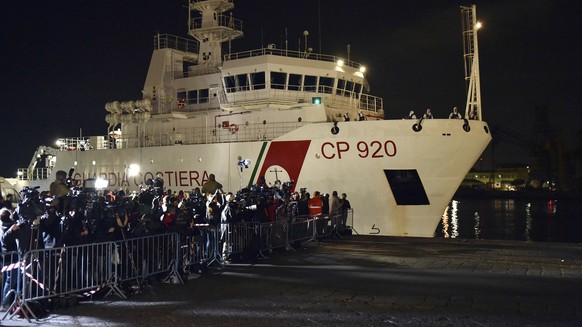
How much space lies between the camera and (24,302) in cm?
742

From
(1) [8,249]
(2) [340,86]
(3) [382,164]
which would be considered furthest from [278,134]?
(1) [8,249]

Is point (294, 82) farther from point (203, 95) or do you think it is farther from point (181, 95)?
point (181, 95)

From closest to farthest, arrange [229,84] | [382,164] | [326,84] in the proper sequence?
[382,164], [326,84], [229,84]

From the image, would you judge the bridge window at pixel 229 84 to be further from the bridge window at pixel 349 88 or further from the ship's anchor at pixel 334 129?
the ship's anchor at pixel 334 129

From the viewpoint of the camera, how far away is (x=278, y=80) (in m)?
22.6

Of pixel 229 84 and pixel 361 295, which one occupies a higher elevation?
pixel 229 84

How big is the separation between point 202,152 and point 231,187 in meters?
2.06

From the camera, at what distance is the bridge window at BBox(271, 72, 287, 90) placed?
2248cm

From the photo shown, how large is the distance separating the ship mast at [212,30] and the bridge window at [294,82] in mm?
5122

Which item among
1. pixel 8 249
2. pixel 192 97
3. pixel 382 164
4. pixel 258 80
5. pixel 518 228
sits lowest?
pixel 518 228

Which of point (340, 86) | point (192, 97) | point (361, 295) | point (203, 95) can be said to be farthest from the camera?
point (192, 97)

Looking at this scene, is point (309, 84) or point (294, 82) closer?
point (294, 82)

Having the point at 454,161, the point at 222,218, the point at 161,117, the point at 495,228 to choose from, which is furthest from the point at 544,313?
the point at 495,228

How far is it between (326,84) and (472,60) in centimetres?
597
